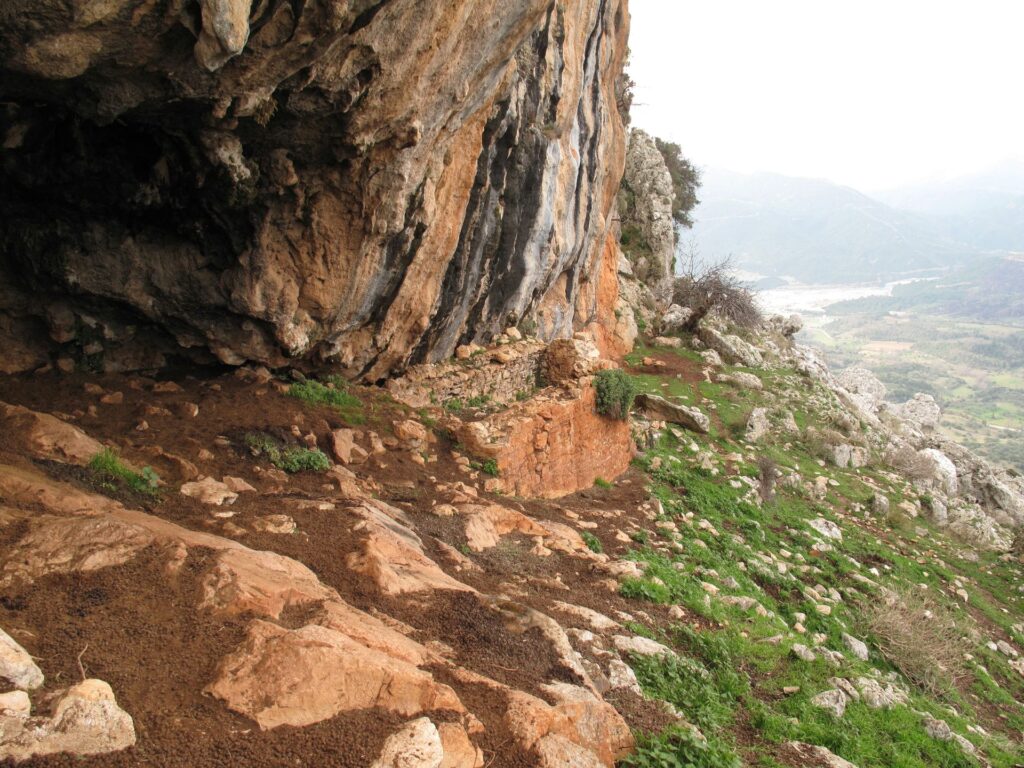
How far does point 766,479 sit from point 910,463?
→ 26.6 ft

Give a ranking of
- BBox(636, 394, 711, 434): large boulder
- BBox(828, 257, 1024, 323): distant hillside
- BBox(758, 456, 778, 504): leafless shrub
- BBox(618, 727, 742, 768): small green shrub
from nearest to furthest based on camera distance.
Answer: BBox(618, 727, 742, 768): small green shrub < BBox(758, 456, 778, 504): leafless shrub < BBox(636, 394, 711, 434): large boulder < BBox(828, 257, 1024, 323): distant hillside

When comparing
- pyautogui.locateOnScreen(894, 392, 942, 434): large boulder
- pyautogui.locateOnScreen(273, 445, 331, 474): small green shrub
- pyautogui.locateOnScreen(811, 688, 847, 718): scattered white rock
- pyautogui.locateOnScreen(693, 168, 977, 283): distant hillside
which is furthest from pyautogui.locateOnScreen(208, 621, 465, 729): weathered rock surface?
pyautogui.locateOnScreen(693, 168, 977, 283): distant hillside

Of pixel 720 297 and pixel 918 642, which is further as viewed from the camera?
pixel 720 297

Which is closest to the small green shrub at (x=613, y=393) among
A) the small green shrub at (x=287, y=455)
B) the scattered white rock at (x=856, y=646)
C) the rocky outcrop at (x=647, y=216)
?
the scattered white rock at (x=856, y=646)

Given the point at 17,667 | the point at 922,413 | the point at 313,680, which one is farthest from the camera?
the point at 922,413

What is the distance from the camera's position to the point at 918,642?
27.5 ft

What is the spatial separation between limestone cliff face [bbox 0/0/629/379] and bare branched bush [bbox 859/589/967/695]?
26.5ft

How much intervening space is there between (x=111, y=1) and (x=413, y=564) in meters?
4.53

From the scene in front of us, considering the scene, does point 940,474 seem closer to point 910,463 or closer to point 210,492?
point 910,463

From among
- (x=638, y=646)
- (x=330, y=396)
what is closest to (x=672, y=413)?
(x=330, y=396)

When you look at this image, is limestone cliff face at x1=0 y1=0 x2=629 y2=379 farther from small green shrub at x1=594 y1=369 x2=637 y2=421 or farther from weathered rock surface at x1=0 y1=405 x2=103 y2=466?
small green shrub at x1=594 y1=369 x2=637 y2=421

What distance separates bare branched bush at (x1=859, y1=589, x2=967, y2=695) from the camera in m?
8.09

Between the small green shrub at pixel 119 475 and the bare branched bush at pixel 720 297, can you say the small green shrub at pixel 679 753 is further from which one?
the bare branched bush at pixel 720 297

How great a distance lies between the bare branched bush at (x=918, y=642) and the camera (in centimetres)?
809
